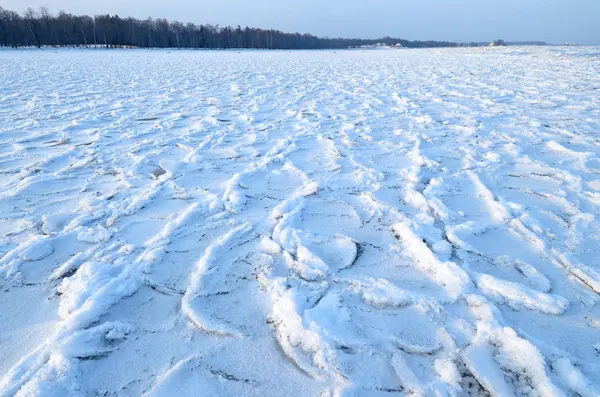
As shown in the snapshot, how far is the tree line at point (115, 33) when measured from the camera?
45.0 metres

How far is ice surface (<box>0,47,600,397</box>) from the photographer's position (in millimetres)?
1223

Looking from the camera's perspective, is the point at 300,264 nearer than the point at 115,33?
Yes

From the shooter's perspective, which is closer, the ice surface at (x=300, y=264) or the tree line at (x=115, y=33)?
the ice surface at (x=300, y=264)

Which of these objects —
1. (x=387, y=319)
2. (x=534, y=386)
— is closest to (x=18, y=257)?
(x=387, y=319)

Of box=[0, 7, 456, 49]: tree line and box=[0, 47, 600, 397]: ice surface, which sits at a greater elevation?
box=[0, 7, 456, 49]: tree line

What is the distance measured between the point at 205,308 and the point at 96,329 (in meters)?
0.42

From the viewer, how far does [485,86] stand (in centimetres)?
774

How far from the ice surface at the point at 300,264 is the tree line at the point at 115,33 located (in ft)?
172

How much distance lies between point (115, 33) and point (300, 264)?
2357 inches

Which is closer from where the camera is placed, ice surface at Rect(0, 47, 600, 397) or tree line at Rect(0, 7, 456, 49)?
ice surface at Rect(0, 47, 600, 397)

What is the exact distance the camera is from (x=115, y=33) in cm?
4928

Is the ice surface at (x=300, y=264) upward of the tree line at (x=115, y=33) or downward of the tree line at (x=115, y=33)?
downward

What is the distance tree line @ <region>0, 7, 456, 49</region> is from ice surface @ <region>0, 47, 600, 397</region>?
5249 cm

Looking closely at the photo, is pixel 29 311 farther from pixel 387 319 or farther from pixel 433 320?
pixel 433 320
